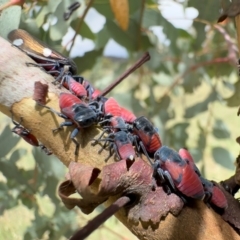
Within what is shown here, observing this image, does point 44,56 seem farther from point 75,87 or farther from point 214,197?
point 214,197

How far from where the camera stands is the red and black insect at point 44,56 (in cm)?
48

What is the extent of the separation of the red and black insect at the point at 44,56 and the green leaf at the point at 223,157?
57 centimetres

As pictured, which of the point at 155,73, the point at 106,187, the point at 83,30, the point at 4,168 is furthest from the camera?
the point at 155,73

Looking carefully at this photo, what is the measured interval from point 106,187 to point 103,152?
2.1 inches

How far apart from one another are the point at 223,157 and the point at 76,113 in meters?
0.66

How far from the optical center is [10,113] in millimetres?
447

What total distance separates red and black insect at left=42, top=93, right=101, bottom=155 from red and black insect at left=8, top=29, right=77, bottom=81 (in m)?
0.06

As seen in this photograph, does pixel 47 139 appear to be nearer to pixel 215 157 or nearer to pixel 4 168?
pixel 4 168

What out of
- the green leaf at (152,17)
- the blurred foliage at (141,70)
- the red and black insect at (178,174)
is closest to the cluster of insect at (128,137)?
the red and black insect at (178,174)

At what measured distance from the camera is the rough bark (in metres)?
0.38

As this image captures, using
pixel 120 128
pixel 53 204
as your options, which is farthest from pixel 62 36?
pixel 120 128

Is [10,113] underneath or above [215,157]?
above

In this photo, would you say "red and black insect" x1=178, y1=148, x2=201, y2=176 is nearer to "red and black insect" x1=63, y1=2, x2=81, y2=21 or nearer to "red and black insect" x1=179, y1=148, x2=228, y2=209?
"red and black insect" x1=179, y1=148, x2=228, y2=209

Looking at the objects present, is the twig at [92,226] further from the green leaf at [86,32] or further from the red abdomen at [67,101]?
the green leaf at [86,32]
